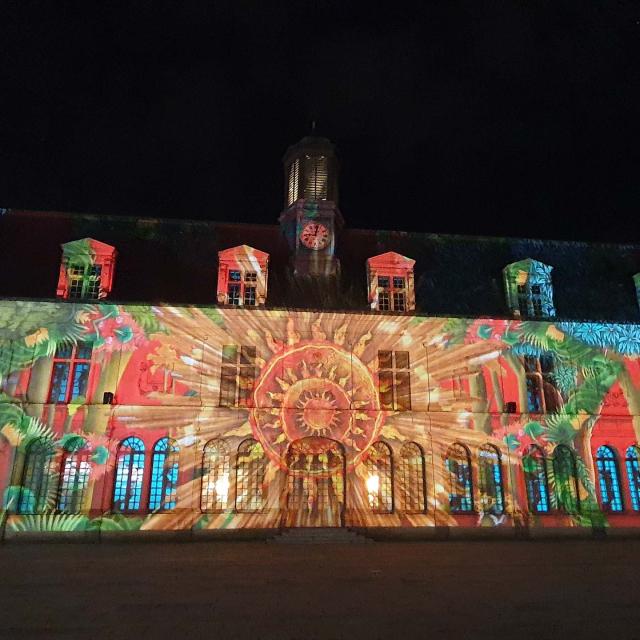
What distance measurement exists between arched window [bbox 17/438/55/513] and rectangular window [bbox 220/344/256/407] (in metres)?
6.86

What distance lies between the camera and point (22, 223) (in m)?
25.6

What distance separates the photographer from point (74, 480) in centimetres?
2138

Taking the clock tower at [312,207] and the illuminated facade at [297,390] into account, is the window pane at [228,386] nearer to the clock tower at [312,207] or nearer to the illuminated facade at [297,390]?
the illuminated facade at [297,390]

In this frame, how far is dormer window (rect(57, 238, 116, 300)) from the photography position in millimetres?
23375

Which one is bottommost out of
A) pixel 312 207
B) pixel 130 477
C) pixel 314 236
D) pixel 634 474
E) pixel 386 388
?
pixel 130 477

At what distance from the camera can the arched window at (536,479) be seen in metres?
22.8

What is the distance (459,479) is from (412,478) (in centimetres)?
196

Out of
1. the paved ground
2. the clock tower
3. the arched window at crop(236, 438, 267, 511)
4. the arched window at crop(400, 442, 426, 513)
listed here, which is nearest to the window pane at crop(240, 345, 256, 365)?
the arched window at crop(236, 438, 267, 511)

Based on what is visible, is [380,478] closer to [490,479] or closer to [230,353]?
[490,479]

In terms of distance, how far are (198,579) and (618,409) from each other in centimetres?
1978

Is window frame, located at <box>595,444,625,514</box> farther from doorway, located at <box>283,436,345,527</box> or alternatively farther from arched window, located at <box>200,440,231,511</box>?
arched window, located at <box>200,440,231,511</box>

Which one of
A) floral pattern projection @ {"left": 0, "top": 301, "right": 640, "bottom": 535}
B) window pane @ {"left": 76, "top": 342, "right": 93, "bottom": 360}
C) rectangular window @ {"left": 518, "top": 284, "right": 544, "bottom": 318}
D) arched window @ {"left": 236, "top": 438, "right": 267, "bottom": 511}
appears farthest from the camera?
rectangular window @ {"left": 518, "top": 284, "right": 544, "bottom": 318}

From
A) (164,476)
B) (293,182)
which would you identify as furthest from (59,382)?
(293,182)

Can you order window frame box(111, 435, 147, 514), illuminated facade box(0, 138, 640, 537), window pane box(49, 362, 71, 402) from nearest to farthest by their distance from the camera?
window frame box(111, 435, 147, 514), illuminated facade box(0, 138, 640, 537), window pane box(49, 362, 71, 402)
